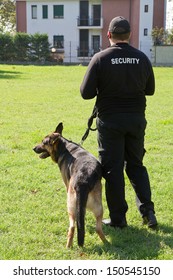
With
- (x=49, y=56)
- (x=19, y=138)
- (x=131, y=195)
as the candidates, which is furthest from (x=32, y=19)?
(x=131, y=195)

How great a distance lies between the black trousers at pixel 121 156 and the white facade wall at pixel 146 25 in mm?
42276

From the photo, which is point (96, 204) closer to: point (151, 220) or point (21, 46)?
point (151, 220)

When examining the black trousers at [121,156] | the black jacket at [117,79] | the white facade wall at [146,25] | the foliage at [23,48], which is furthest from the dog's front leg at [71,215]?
the white facade wall at [146,25]

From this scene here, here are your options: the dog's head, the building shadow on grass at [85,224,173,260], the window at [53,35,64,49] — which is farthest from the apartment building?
the building shadow on grass at [85,224,173,260]

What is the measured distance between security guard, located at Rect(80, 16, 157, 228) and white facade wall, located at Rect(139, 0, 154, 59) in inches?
1667

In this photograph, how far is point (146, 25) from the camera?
46.0 meters

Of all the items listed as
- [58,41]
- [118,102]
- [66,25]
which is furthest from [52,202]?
[66,25]

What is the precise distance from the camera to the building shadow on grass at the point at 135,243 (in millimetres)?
4094

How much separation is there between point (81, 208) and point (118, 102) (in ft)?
3.91

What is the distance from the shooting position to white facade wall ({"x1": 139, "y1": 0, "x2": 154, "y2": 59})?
45.6 meters

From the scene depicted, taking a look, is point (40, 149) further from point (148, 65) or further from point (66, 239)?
point (148, 65)

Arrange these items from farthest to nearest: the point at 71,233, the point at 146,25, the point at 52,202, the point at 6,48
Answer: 1. the point at 146,25
2. the point at 6,48
3. the point at 52,202
4. the point at 71,233

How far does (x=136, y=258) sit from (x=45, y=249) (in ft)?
3.04

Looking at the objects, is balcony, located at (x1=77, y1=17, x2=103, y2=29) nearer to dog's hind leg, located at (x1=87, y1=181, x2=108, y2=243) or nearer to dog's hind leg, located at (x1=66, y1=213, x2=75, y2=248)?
dog's hind leg, located at (x1=87, y1=181, x2=108, y2=243)
